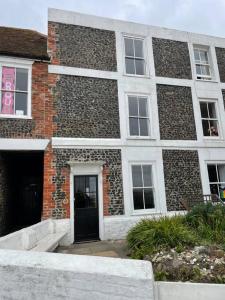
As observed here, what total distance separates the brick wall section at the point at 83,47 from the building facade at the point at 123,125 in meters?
0.04

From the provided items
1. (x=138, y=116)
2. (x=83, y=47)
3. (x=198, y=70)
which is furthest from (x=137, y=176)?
(x=198, y=70)

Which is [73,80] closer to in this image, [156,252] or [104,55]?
[104,55]

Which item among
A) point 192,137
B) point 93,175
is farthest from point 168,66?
point 93,175

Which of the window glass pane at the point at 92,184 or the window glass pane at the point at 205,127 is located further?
the window glass pane at the point at 205,127

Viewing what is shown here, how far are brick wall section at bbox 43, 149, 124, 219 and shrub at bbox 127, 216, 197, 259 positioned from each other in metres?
3.07

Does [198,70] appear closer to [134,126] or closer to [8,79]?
[134,126]

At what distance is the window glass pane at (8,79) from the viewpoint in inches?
356

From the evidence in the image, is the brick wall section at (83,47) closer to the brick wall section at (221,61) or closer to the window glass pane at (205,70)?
the window glass pane at (205,70)

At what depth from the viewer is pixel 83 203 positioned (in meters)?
9.16

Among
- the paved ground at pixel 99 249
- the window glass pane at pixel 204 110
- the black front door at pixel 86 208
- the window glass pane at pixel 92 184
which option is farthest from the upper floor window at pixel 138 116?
the paved ground at pixel 99 249

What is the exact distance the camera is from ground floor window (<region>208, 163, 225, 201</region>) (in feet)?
35.5

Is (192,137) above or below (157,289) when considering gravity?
above

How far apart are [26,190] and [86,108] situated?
18.9 feet

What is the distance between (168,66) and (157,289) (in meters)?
10.9
